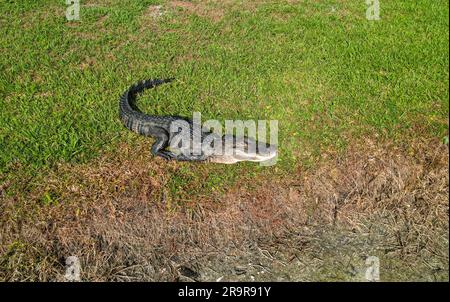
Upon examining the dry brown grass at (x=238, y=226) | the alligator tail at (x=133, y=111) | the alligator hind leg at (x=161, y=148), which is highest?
the alligator tail at (x=133, y=111)

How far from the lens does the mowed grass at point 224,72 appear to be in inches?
222

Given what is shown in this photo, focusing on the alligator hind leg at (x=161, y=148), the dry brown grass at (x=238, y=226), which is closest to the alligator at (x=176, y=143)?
the alligator hind leg at (x=161, y=148)

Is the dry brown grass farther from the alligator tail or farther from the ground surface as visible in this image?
the alligator tail

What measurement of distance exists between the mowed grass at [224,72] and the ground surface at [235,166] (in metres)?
0.03

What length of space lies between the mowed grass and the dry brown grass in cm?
35

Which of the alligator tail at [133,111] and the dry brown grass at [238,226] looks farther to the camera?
the alligator tail at [133,111]

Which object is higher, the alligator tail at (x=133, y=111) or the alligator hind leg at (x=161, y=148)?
the alligator tail at (x=133, y=111)

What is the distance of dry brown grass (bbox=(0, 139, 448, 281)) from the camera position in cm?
447

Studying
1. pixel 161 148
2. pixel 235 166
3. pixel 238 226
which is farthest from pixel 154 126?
pixel 238 226

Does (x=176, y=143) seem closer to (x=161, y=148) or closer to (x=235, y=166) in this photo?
(x=161, y=148)

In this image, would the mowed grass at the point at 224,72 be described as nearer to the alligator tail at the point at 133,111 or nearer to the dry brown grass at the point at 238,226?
the alligator tail at the point at 133,111

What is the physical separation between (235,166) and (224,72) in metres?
2.15
